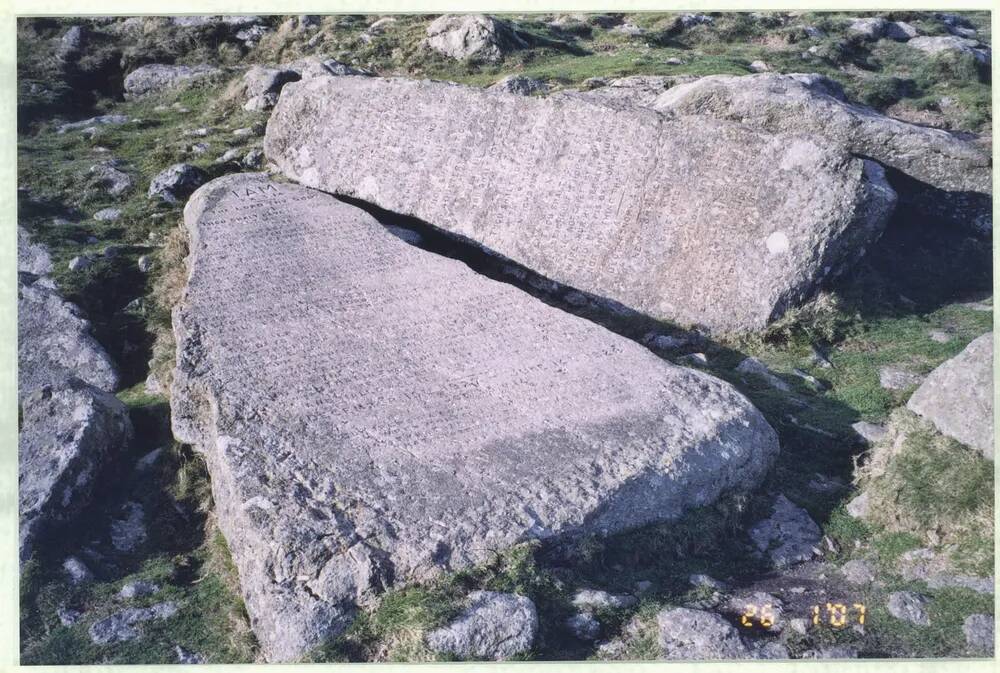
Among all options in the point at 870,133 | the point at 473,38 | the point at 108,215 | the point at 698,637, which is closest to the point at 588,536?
the point at 698,637

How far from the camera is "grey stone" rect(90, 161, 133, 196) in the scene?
1110 centimetres

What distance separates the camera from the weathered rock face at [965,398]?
6.54m

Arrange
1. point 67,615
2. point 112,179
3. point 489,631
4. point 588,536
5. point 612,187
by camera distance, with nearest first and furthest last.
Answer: point 489,631 → point 67,615 → point 588,536 → point 612,187 → point 112,179

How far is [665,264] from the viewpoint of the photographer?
29.8 ft

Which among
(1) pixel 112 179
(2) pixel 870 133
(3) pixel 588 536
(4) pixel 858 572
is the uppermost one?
(2) pixel 870 133

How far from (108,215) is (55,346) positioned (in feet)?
8.47

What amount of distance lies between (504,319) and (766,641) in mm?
3357

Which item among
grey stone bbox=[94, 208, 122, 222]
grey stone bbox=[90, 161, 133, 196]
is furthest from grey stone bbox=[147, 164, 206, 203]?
grey stone bbox=[94, 208, 122, 222]

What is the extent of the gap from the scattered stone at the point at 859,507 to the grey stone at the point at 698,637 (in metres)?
1.53

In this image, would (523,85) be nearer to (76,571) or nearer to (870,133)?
(870,133)

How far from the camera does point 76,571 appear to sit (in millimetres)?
6203

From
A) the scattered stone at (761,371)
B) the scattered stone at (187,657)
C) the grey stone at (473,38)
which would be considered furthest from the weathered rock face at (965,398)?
the grey stone at (473,38)

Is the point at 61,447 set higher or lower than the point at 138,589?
higher

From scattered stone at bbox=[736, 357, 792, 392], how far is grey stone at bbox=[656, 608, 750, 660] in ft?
9.45
